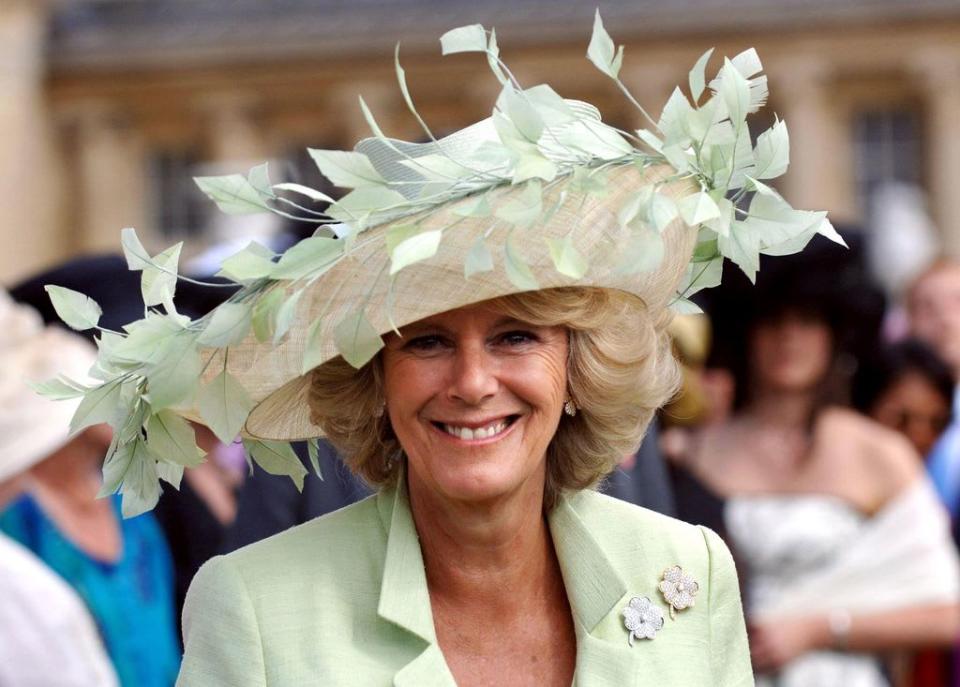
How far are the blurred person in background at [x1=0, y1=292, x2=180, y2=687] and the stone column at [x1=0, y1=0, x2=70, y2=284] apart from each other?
36317 mm

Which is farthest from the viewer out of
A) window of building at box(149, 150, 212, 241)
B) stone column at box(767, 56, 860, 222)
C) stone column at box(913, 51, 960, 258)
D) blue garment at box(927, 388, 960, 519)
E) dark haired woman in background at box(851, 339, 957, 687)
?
window of building at box(149, 150, 212, 241)

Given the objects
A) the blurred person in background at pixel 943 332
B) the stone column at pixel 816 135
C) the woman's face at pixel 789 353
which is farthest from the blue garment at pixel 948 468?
the stone column at pixel 816 135

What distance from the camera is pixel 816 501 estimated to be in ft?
21.8

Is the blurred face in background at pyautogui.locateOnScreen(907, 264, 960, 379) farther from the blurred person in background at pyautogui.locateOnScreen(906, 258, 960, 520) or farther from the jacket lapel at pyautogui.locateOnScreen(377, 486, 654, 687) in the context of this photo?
the jacket lapel at pyautogui.locateOnScreen(377, 486, 654, 687)

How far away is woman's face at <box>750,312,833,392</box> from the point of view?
271 inches

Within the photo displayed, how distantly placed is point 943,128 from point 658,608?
36.1 meters

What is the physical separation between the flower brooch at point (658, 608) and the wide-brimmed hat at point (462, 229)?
539mm

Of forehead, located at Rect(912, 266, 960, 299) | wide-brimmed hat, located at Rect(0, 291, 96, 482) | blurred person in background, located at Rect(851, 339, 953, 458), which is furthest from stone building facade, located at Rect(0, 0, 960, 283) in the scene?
wide-brimmed hat, located at Rect(0, 291, 96, 482)

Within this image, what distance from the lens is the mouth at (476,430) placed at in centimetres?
312

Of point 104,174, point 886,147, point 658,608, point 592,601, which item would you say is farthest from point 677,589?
point 104,174

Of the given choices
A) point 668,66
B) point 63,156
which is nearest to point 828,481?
point 668,66

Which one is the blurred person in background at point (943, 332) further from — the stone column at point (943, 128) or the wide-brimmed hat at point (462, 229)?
the stone column at point (943, 128)

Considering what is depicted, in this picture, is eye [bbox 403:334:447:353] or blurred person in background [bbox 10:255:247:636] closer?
eye [bbox 403:334:447:353]

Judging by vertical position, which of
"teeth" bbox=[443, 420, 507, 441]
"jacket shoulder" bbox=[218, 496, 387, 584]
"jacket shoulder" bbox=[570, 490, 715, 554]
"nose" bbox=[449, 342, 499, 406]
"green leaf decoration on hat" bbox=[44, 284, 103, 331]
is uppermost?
"green leaf decoration on hat" bbox=[44, 284, 103, 331]
